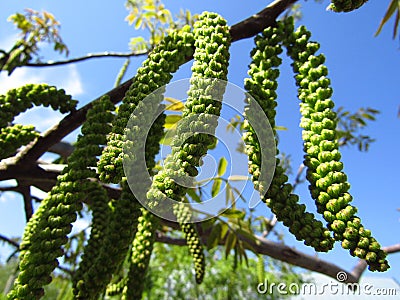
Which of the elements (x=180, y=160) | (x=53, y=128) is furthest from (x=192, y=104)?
(x=53, y=128)

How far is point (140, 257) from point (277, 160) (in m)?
0.56

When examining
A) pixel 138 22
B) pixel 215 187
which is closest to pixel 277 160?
pixel 215 187

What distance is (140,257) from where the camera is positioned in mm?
1053

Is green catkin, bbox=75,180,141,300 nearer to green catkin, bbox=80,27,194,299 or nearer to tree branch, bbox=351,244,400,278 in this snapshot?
green catkin, bbox=80,27,194,299

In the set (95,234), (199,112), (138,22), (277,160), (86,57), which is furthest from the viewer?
(138,22)

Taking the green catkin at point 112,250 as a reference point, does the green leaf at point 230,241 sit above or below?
above

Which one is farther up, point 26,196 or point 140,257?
point 26,196

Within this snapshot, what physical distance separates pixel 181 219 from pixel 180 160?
0.67 metres

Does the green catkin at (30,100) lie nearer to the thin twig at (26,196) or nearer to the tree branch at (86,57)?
the thin twig at (26,196)

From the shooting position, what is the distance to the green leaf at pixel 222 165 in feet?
5.46

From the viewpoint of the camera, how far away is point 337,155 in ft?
2.02

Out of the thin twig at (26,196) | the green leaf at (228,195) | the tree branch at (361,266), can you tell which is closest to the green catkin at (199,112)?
the thin twig at (26,196)

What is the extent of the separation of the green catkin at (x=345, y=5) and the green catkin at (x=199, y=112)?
0.71 feet

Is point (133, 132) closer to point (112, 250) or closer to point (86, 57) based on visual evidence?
point (112, 250)
